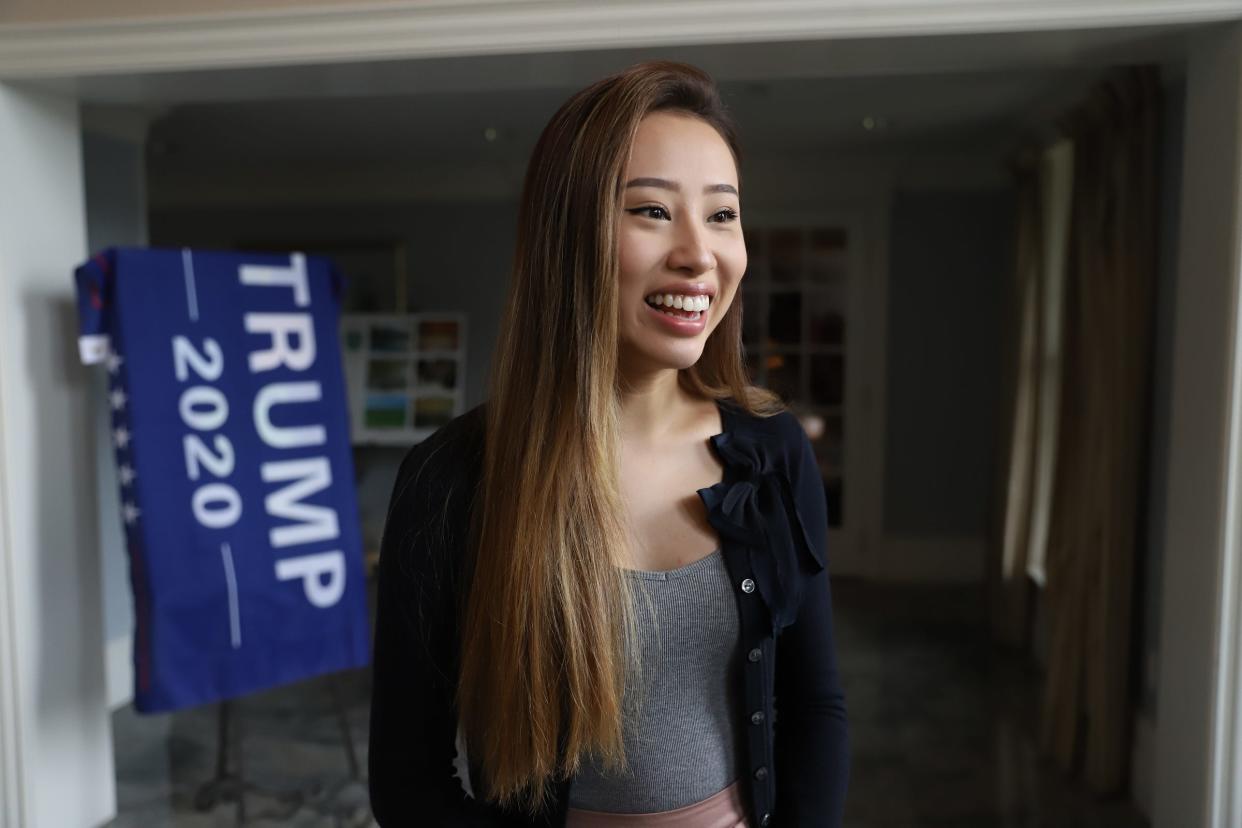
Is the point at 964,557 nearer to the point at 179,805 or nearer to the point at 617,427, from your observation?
the point at 179,805

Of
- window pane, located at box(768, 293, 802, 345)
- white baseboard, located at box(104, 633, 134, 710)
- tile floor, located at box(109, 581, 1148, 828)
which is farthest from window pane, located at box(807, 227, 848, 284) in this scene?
white baseboard, located at box(104, 633, 134, 710)

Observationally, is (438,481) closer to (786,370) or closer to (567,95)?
(567,95)

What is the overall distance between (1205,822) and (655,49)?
2.02 metres

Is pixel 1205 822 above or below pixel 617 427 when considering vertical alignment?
below

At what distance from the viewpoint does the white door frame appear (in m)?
1.86

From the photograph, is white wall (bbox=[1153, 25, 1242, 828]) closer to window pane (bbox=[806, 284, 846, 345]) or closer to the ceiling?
the ceiling

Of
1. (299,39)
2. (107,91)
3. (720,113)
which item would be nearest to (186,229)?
(107,91)

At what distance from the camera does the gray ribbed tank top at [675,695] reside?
0.99 m

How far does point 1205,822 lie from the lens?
1995 millimetres

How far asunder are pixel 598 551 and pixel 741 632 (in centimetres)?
19

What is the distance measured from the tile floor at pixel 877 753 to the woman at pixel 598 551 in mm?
2141

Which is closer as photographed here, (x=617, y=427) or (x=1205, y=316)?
(x=617, y=427)

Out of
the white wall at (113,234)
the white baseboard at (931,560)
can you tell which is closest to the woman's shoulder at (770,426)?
the white wall at (113,234)

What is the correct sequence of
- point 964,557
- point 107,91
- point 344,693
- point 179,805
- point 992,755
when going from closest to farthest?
point 107,91, point 179,805, point 992,755, point 344,693, point 964,557
